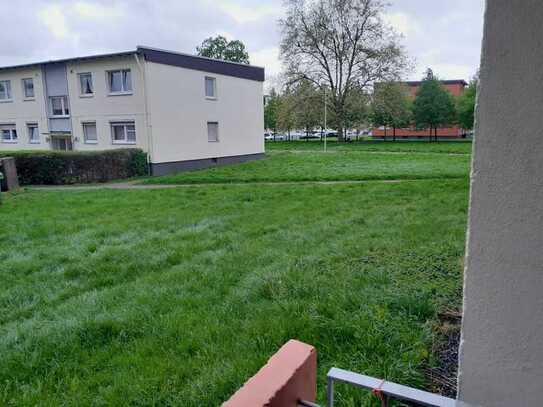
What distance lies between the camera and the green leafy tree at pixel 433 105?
1767 inches

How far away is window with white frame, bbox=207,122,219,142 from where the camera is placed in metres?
22.1

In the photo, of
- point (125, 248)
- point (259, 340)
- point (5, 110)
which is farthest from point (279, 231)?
point (5, 110)

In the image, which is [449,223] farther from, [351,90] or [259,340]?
[351,90]

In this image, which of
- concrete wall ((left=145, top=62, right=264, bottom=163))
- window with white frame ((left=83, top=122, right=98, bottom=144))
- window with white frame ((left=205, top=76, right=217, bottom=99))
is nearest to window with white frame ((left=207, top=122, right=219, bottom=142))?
concrete wall ((left=145, top=62, right=264, bottom=163))

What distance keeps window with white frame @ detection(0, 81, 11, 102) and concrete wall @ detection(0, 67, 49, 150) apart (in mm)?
242

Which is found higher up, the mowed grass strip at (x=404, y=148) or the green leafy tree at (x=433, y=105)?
the green leafy tree at (x=433, y=105)

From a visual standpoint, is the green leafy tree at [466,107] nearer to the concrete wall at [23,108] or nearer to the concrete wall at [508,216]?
the concrete wall at [23,108]

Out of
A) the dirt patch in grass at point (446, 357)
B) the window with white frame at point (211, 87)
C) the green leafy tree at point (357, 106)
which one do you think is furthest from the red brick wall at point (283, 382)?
the green leafy tree at point (357, 106)

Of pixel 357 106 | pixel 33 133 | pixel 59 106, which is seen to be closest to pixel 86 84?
pixel 59 106

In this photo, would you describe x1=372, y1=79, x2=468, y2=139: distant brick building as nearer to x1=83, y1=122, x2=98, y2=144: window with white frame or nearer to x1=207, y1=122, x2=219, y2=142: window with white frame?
x1=207, y1=122, x2=219, y2=142: window with white frame

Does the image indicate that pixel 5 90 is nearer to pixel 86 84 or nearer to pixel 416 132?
pixel 86 84

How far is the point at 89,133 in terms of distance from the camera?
21391 mm

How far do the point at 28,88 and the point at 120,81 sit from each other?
7.49m

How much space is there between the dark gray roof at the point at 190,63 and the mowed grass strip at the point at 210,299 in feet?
41.9
